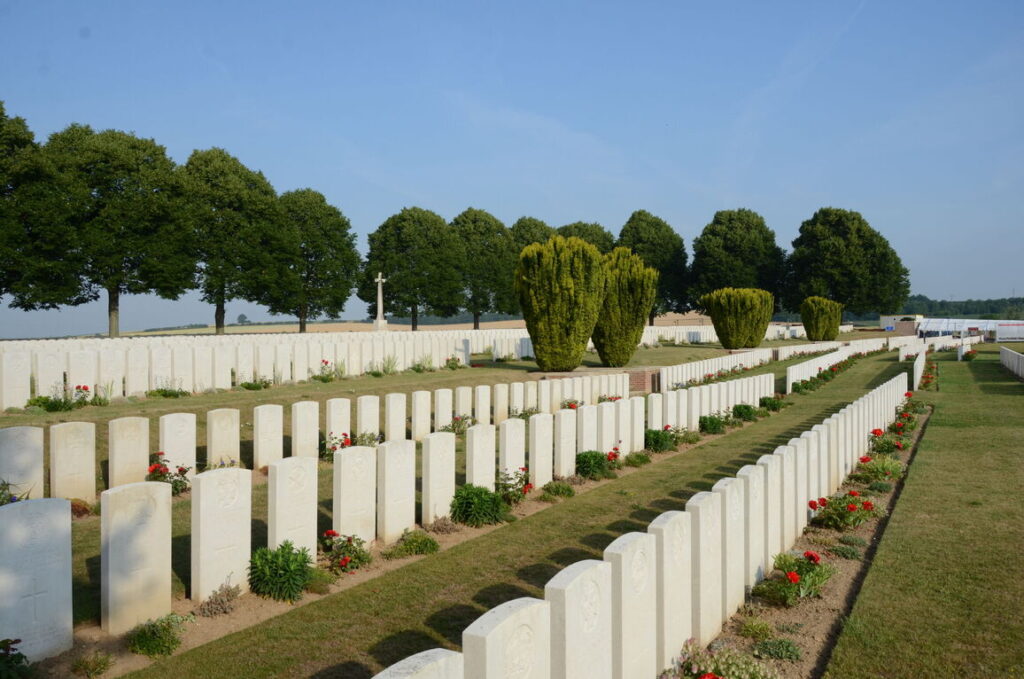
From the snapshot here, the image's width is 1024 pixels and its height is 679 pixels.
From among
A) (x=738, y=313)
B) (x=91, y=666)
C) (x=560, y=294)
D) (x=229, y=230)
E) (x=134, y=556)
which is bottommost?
(x=91, y=666)

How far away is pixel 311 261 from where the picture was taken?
45.5m

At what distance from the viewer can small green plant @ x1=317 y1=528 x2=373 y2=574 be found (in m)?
5.64

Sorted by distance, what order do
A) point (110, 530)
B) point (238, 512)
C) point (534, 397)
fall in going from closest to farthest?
1. point (110, 530)
2. point (238, 512)
3. point (534, 397)

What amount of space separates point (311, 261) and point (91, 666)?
43824 millimetres

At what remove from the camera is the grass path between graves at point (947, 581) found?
3926 millimetres

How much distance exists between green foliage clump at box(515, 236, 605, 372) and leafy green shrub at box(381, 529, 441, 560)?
43.8ft

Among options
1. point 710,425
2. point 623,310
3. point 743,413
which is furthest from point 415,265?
point 710,425

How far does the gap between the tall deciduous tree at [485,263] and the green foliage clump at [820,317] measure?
2347 centimetres

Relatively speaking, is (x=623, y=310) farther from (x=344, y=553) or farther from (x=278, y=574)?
(x=278, y=574)

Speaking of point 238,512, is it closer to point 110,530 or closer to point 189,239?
point 110,530

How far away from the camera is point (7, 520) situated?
3.73m

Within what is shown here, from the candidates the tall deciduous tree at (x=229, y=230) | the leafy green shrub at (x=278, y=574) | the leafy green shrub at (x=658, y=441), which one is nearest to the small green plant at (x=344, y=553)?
the leafy green shrub at (x=278, y=574)

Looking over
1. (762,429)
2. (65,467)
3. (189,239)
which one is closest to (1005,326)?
(762,429)

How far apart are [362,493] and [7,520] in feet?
9.27
